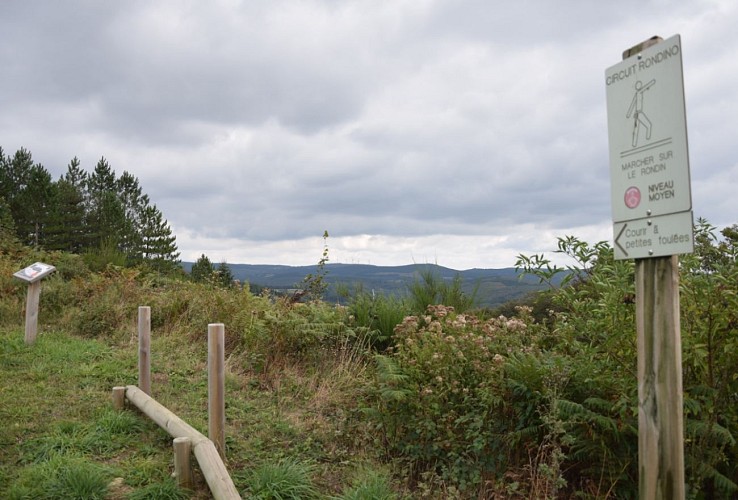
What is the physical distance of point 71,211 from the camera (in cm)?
4788

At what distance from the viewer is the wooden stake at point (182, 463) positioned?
13.5ft

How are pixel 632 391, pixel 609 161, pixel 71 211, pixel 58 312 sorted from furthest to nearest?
pixel 71 211 → pixel 58 312 → pixel 632 391 → pixel 609 161

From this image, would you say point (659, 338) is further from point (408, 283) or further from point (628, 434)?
point (408, 283)

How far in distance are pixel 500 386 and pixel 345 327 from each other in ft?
11.7

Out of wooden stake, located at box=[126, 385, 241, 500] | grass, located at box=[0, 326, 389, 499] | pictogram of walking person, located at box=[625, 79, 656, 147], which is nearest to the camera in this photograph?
pictogram of walking person, located at box=[625, 79, 656, 147]

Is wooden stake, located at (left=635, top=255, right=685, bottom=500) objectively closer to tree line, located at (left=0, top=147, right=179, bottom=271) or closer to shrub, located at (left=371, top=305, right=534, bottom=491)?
shrub, located at (left=371, top=305, right=534, bottom=491)

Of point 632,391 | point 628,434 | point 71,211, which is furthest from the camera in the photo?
A: point 71,211

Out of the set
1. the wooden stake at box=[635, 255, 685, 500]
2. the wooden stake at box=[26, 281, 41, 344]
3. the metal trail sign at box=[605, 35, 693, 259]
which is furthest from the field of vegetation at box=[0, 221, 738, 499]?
the metal trail sign at box=[605, 35, 693, 259]

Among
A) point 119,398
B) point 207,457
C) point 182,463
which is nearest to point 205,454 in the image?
point 207,457

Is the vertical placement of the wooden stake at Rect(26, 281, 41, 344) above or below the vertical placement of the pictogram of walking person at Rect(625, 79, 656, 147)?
below

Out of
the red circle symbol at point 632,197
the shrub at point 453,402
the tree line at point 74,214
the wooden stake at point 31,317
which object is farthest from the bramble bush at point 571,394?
the tree line at point 74,214

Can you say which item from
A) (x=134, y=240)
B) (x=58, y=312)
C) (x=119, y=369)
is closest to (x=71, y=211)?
(x=134, y=240)

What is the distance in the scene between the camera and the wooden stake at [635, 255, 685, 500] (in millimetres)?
2342

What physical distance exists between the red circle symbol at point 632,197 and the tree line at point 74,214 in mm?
40552
